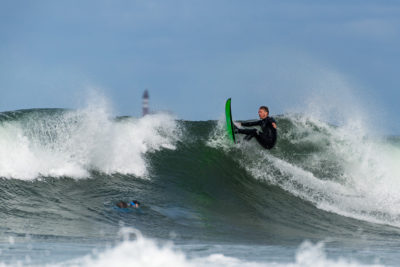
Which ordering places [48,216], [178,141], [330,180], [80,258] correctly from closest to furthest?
1. [80,258]
2. [48,216]
3. [330,180]
4. [178,141]

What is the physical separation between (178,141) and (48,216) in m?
5.95

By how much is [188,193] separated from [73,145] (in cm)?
249

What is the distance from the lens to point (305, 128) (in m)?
15.6

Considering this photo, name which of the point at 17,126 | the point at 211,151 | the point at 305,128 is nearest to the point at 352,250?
the point at 211,151

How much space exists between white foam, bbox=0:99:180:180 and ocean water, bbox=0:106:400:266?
0.03 m

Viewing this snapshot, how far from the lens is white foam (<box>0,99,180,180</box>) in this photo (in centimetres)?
1034

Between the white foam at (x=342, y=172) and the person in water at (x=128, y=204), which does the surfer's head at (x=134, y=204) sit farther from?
the white foam at (x=342, y=172)

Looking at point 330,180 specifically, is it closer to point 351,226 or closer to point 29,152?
point 351,226

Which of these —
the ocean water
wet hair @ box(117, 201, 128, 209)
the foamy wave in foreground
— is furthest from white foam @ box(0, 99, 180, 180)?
the foamy wave in foreground

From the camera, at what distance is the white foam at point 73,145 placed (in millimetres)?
10336

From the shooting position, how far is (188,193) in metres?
10.3

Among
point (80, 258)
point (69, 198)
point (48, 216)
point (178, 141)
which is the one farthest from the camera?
point (178, 141)

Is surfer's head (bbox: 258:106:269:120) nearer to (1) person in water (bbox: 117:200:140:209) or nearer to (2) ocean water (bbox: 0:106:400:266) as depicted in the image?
(2) ocean water (bbox: 0:106:400:266)

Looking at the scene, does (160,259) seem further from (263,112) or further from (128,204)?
(263,112)
